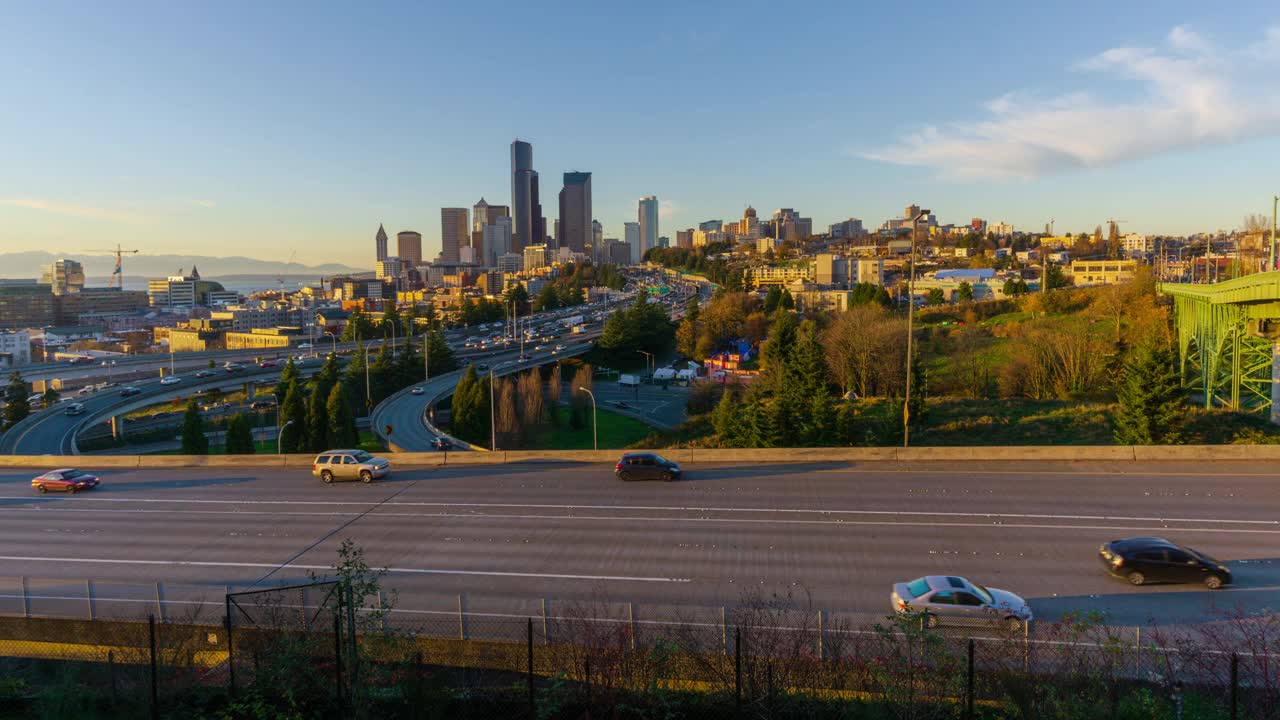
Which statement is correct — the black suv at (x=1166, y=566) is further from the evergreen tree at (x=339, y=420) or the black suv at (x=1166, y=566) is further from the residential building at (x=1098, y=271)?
the residential building at (x=1098, y=271)

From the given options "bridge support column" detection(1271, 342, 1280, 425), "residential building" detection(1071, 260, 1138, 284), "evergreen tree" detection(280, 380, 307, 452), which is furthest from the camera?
"residential building" detection(1071, 260, 1138, 284)

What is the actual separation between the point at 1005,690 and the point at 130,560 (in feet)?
48.6

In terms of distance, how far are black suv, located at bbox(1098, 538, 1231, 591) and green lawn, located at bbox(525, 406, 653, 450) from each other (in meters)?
31.6

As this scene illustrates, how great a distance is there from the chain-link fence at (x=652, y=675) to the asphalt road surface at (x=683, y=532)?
2.15 meters

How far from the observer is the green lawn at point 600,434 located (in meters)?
44.2

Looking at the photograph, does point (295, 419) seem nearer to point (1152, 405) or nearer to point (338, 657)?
point (338, 657)

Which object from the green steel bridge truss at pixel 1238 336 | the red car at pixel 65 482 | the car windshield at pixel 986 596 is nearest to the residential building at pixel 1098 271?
the green steel bridge truss at pixel 1238 336

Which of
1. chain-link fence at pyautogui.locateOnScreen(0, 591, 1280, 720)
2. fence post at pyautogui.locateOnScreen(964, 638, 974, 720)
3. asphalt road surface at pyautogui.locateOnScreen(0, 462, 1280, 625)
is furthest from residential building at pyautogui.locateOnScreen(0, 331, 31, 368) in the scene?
fence post at pyautogui.locateOnScreen(964, 638, 974, 720)

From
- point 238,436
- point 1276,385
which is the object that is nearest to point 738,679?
point 1276,385

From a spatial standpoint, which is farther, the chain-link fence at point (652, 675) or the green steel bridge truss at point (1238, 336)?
the green steel bridge truss at point (1238, 336)

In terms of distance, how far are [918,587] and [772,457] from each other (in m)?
10.2

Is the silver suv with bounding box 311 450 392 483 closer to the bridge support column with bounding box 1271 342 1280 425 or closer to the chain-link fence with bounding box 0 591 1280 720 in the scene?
the chain-link fence with bounding box 0 591 1280 720

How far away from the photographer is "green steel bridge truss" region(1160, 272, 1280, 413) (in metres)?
26.1

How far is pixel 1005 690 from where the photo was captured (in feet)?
24.2
